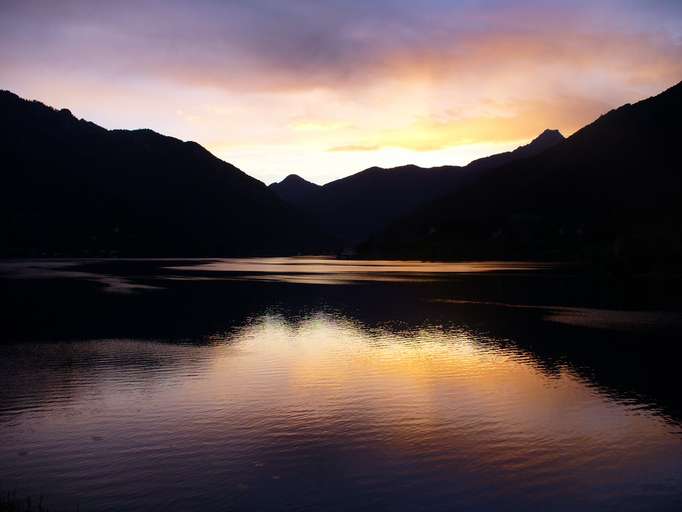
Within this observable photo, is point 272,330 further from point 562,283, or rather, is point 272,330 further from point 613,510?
point 562,283

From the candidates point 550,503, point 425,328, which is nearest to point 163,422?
point 550,503

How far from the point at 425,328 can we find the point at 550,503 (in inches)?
1359

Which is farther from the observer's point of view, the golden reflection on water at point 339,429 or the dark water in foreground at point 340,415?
the golden reflection on water at point 339,429

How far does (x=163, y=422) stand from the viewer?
23.4m

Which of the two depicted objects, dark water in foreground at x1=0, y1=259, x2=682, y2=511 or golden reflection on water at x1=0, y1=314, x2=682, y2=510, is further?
golden reflection on water at x1=0, y1=314, x2=682, y2=510

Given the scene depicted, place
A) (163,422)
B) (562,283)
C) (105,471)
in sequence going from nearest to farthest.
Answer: (105,471) < (163,422) < (562,283)

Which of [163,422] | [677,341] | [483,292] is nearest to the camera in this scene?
[163,422]

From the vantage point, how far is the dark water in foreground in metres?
17.3

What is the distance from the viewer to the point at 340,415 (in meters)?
24.8

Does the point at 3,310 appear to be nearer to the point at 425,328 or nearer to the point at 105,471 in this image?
the point at 425,328

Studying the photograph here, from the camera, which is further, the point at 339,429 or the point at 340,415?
the point at 340,415

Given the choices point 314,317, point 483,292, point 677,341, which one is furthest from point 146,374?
point 483,292

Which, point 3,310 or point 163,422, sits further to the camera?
point 3,310

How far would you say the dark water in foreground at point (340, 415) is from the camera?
1728cm
